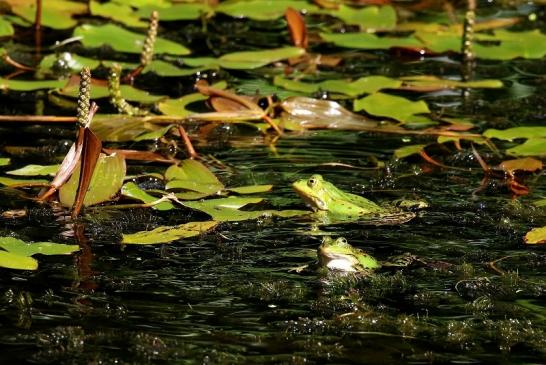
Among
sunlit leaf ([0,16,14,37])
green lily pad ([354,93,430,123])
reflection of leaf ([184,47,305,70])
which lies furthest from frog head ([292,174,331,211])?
sunlit leaf ([0,16,14,37])

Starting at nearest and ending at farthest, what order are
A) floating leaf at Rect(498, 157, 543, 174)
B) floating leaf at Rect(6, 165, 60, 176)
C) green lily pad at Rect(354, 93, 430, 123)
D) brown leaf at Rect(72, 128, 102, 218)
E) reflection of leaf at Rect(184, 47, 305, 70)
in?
1. brown leaf at Rect(72, 128, 102, 218)
2. floating leaf at Rect(6, 165, 60, 176)
3. floating leaf at Rect(498, 157, 543, 174)
4. green lily pad at Rect(354, 93, 430, 123)
5. reflection of leaf at Rect(184, 47, 305, 70)

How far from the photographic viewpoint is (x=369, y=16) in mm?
7367

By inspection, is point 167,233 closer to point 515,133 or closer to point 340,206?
point 340,206

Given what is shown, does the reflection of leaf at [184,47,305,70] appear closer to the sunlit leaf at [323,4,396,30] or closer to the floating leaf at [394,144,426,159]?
the sunlit leaf at [323,4,396,30]

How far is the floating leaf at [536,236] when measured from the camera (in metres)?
3.76

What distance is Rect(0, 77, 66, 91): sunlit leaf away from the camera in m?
5.71

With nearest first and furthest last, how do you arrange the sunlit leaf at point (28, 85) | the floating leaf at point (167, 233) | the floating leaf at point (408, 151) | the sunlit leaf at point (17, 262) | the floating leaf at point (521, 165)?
the sunlit leaf at point (17, 262) → the floating leaf at point (167, 233) → the floating leaf at point (521, 165) → the floating leaf at point (408, 151) → the sunlit leaf at point (28, 85)

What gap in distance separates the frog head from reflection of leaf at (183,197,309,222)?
6 centimetres

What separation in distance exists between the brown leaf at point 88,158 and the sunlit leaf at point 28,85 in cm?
182

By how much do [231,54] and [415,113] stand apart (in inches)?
51.7

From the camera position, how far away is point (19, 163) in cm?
479

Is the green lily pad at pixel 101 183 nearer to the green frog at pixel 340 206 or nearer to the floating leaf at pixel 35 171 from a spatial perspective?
the floating leaf at pixel 35 171

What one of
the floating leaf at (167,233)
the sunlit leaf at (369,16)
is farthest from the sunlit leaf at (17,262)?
the sunlit leaf at (369,16)

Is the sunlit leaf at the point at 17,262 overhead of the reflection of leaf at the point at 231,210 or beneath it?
overhead
